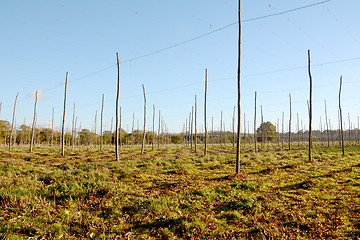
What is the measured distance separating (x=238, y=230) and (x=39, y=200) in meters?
6.56

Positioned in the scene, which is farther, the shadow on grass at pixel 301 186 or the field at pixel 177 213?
the shadow on grass at pixel 301 186

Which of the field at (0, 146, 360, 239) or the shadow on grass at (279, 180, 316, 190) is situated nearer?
the field at (0, 146, 360, 239)

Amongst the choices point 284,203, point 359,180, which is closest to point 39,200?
point 284,203

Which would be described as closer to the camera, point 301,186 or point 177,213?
point 177,213

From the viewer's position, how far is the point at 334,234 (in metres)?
5.79

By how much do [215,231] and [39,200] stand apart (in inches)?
233

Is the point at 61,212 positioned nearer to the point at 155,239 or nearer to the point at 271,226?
the point at 155,239

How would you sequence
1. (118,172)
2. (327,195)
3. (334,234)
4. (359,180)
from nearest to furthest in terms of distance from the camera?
1. (334,234)
2. (327,195)
3. (359,180)
4. (118,172)

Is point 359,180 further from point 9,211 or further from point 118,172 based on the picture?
point 9,211

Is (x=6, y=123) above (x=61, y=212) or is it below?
above

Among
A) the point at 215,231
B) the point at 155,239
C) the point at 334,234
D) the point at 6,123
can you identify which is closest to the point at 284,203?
the point at 334,234

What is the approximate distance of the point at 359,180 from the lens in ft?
41.2

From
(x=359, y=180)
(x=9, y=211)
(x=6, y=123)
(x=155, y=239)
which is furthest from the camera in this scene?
(x=6, y=123)

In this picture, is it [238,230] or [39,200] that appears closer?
[238,230]
